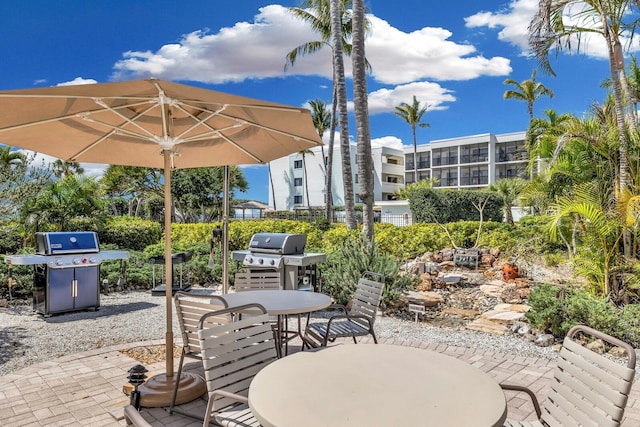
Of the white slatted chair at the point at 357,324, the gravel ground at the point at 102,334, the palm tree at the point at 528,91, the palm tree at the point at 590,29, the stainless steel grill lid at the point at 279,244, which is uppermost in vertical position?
the palm tree at the point at 528,91

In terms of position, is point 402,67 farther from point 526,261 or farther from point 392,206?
point 526,261

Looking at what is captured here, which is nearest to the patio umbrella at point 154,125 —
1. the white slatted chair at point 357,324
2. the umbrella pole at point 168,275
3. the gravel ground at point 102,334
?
the umbrella pole at point 168,275

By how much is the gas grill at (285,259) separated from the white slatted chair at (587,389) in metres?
3.98

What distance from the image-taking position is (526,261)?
9.55m

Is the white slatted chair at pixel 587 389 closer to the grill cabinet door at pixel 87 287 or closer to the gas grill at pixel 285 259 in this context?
the gas grill at pixel 285 259

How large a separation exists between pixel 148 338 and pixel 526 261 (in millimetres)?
7994

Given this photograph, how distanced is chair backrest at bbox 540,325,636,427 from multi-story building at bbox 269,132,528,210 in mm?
36095

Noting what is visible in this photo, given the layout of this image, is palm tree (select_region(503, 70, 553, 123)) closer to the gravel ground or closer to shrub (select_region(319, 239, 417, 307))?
shrub (select_region(319, 239, 417, 307))

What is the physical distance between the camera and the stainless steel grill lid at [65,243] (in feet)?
19.4

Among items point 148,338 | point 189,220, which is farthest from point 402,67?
point 148,338

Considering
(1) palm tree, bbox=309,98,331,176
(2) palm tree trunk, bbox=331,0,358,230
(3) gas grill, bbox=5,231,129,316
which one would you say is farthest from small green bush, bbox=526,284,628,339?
(1) palm tree, bbox=309,98,331,176

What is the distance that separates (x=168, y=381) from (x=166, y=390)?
11 cm

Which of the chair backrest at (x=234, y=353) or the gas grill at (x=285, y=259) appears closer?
the chair backrest at (x=234, y=353)

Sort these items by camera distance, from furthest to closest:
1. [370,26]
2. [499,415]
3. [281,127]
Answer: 1. [370,26]
2. [281,127]
3. [499,415]
